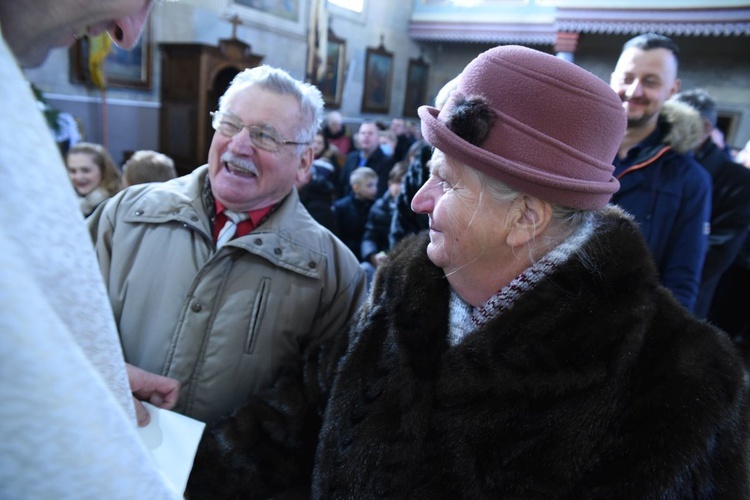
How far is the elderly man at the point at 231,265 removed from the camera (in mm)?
1473

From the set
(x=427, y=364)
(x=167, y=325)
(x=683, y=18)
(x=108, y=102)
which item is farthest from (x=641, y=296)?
(x=683, y=18)

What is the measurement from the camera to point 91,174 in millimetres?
3492

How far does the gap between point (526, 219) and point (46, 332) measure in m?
0.97

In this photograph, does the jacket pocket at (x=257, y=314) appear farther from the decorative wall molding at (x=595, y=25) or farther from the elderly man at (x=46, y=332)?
the decorative wall molding at (x=595, y=25)

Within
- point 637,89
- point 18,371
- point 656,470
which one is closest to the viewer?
point 18,371

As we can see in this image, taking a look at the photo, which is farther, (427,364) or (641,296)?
(427,364)

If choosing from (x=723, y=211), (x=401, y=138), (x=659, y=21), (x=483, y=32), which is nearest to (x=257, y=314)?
(x=723, y=211)

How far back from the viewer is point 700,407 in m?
0.93

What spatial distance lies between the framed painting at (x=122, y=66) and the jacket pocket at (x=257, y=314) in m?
7.14

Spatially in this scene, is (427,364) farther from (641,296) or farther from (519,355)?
(641,296)

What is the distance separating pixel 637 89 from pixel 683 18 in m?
10.4

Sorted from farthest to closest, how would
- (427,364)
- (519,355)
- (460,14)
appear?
1. (460,14)
2. (427,364)
3. (519,355)

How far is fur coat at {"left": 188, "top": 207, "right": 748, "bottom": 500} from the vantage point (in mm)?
935

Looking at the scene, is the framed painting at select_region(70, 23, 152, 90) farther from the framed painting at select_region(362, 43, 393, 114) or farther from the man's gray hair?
the framed painting at select_region(362, 43, 393, 114)
